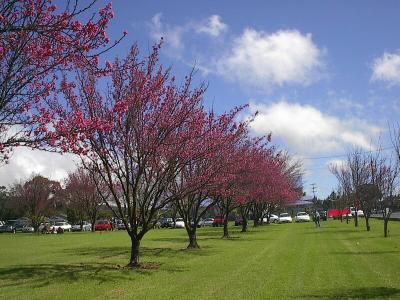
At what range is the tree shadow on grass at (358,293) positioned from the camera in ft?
32.1

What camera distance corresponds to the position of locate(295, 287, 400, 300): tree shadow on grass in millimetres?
9789

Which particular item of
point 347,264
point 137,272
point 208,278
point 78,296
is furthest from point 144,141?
point 347,264

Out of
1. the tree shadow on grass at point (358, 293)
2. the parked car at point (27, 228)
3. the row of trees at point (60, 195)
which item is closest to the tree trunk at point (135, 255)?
the tree shadow on grass at point (358, 293)

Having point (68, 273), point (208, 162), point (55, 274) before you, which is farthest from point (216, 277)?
point (208, 162)

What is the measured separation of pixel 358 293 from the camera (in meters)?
10.2

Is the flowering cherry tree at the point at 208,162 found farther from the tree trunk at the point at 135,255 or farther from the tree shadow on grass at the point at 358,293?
the tree shadow on grass at the point at 358,293

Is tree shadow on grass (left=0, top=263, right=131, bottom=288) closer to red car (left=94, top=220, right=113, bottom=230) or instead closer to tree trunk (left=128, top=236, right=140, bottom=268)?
tree trunk (left=128, top=236, right=140, bottom=268)

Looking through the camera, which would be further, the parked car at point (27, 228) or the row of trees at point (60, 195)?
the parked car at point (27, 228)

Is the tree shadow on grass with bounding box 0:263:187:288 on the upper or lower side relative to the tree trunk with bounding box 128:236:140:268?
lower

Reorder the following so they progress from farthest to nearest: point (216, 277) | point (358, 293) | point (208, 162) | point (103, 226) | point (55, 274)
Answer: point (103, 226), point (208, 162), point (55, 274), point (216, 277), point (358, 293)

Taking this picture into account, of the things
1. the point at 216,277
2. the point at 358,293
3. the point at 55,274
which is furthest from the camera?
the point at 55,274

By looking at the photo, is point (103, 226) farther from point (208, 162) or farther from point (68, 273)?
point (68, 273)

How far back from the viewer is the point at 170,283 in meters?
12.2

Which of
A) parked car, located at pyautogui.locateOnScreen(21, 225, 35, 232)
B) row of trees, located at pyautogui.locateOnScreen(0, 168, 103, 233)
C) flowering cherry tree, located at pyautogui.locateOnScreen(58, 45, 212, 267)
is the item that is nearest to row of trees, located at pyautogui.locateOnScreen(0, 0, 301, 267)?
flowering cherry tree, located at pyautogui.locateOnScreen(58, 45, 212, 267)
